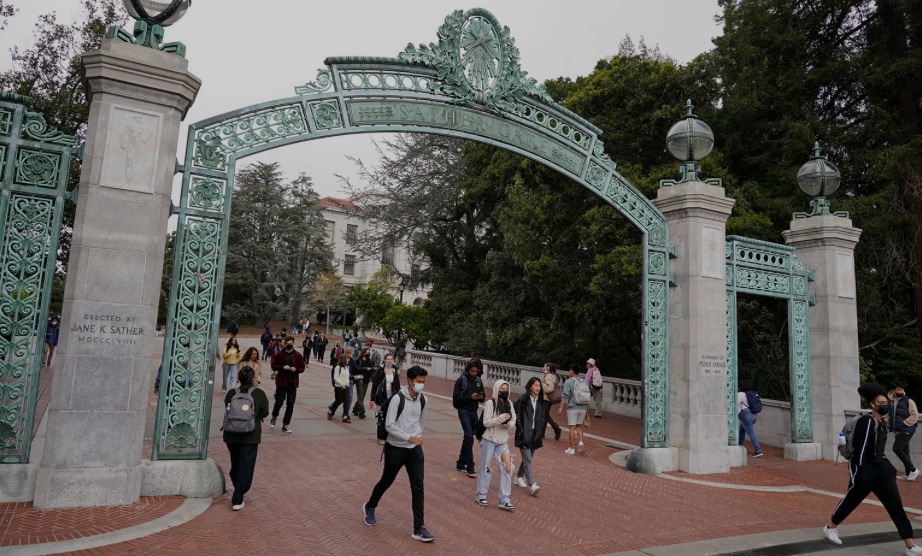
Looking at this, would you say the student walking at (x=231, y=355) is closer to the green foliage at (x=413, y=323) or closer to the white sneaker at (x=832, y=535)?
the white sneaker at (x=832, y=535)

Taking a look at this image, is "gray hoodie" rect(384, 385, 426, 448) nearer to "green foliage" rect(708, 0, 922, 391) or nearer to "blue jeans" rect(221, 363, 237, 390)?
"blue jeans" rect(221, 363, 237, 390)

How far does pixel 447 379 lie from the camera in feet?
84.8

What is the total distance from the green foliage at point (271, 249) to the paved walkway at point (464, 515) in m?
43.0

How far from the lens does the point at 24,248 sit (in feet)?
21.0

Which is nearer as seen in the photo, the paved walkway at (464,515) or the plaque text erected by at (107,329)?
the paved walkway at (464,515)

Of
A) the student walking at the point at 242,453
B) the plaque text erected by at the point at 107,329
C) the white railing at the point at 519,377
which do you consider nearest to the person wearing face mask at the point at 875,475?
the white railing at the point at 519,377

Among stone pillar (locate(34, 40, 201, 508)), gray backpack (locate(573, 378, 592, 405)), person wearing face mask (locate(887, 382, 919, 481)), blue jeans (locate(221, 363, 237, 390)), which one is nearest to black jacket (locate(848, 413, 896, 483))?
person wearing face mask (locate(887, 382, 919, 481))

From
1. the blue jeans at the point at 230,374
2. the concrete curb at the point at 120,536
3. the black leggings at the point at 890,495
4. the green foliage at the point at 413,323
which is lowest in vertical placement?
the concrete curb at the point at 120,536

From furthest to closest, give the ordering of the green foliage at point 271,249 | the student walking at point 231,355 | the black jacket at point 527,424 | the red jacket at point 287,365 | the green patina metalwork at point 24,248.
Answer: the green foliage at point 271,249
the student walking at point 231,355
the red jacket at point 287,365
the black jacket at point 527,424
the green patina metalwork at point 24,248

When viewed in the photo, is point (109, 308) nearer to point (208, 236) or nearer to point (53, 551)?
point (208, 236)

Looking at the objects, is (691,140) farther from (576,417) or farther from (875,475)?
(875,475)

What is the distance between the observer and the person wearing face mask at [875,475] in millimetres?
6147

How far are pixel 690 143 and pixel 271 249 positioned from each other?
4718 cm

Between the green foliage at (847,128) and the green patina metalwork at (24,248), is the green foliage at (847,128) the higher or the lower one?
the higher one
